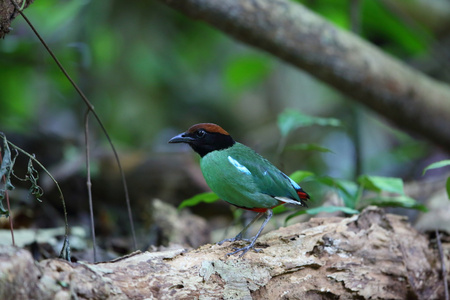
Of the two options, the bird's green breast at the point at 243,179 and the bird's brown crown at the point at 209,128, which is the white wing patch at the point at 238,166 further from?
the bird's brown crown at the point at 209,128

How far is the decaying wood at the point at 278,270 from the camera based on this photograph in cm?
188

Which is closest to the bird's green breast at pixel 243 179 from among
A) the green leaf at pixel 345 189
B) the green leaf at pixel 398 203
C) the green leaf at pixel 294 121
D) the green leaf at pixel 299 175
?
the green leaf at pixel 299 175

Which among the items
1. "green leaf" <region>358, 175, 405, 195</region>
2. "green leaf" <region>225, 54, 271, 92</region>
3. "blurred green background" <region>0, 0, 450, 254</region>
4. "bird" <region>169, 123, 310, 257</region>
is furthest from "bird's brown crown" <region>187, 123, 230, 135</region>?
"green leaf" <region>225, 54, 271, 92</region>

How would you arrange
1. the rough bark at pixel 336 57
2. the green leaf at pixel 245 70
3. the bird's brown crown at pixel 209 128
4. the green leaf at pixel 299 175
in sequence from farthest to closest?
the green leaf at pixel 245 70 → the rough bark at pixel 336 57 → the green leaf at pixel 299 175 → the bird's brown crown at pixel 209 128

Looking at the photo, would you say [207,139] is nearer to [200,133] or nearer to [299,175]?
[200,133]

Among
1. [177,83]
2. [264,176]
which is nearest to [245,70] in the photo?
[177,83]

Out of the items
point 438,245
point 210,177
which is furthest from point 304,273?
point 438,245

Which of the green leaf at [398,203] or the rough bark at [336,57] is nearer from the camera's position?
the green leaf at [398,203]

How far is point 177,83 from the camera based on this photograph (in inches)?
356

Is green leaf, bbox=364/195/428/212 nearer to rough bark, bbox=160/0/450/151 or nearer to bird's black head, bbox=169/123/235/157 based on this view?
bird's black head, bbox=169/123/235/157

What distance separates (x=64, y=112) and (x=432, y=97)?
698 centimetres

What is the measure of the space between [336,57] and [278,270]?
3.08m

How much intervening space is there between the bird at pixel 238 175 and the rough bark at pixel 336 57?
4.82 ft

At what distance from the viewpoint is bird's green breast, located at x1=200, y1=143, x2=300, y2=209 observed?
2688mm
